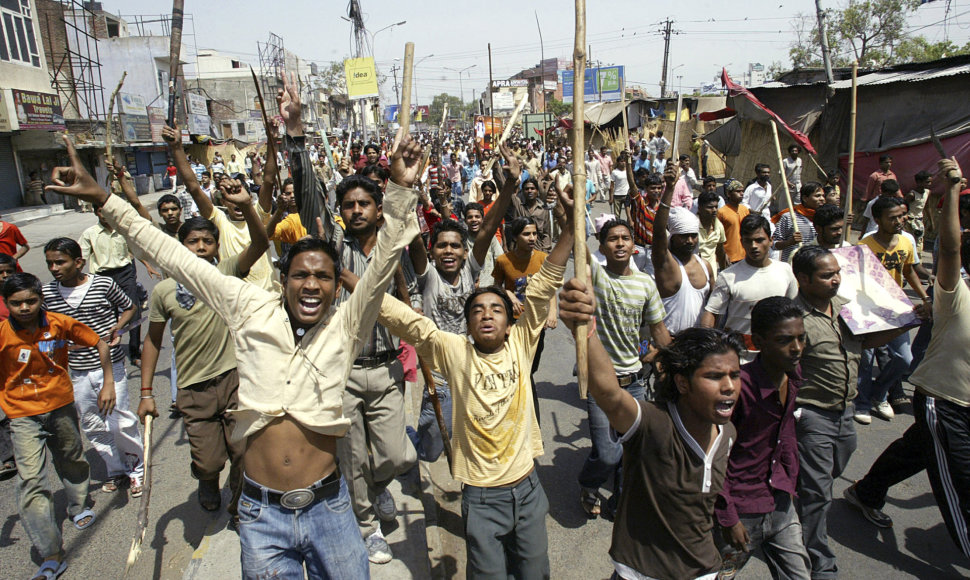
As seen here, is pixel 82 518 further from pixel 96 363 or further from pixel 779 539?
pixel 779 539

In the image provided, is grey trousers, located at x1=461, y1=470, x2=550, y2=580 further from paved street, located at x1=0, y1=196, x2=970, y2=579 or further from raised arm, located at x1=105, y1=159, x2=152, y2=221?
raised arm, located at x1=105, y1=159, x2=152, y2=221

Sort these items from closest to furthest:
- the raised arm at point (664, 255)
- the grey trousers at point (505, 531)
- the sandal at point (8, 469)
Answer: the grey trousers at point (505, 531) < the raised arm at point (664, 255) < the sandal at point (8, 469)

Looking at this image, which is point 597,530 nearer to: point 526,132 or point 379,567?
point 379,567

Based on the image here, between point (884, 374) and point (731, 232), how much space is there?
213cm

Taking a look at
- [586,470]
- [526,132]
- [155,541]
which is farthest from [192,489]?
[526,132]

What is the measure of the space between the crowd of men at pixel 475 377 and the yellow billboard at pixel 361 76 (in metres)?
10.5

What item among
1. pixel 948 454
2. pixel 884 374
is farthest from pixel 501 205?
pixel 884 374

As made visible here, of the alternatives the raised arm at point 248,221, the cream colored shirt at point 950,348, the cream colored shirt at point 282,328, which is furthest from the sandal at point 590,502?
the raised arm at point 248,221

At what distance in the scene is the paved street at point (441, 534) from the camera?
337 cm

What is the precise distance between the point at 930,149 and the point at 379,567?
13.4 metres

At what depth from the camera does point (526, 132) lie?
3850cm

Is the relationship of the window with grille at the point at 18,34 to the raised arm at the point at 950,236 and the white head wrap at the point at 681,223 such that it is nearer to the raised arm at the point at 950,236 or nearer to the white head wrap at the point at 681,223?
the white head wrap at the point at 681,223

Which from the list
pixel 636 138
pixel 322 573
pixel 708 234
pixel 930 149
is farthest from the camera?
pixel 636 138

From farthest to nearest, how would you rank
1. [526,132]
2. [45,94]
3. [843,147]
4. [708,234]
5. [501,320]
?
1. [526,132]
2. [45,94]
3. [843,147]
4. [708,234]
5. [501,320]
